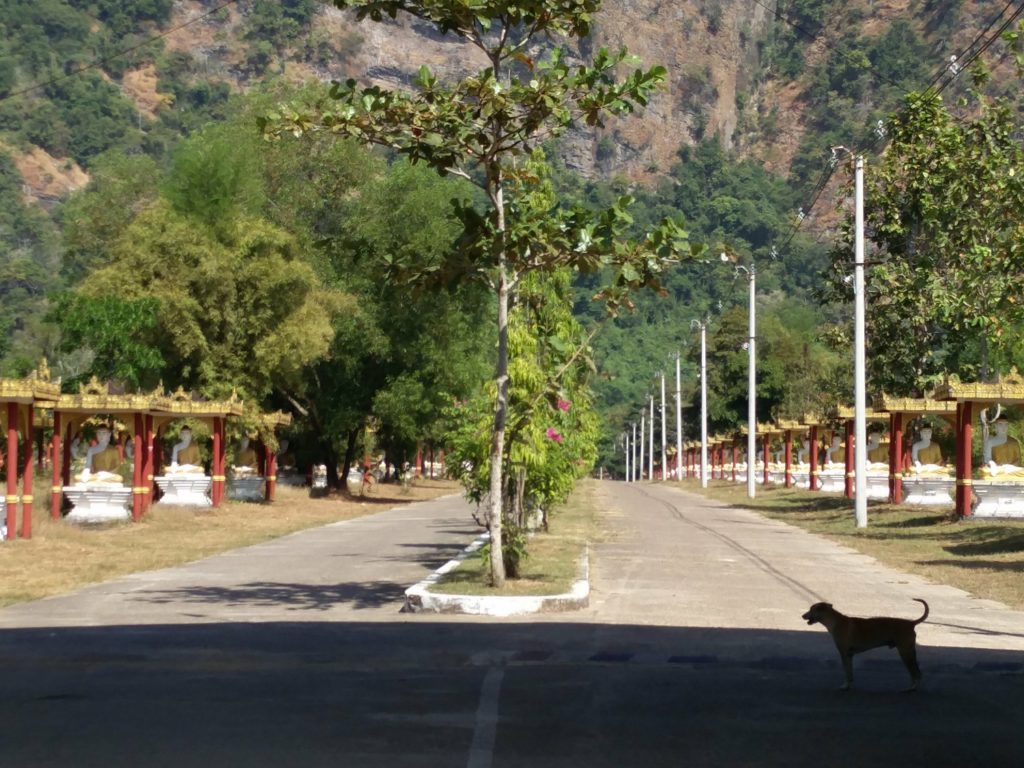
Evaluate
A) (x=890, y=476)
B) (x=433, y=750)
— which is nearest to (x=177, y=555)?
(x=433, y=750)

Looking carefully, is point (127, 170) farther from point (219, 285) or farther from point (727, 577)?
point (727, 577)

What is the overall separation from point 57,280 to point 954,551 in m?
102

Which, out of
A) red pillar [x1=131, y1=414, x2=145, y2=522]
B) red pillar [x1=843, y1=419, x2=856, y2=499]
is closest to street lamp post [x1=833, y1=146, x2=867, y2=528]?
red pillar [x1=843, y1=419, x2=856, y2=499]

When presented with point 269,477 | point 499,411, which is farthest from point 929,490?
point 499,411

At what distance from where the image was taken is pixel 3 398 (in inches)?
1030

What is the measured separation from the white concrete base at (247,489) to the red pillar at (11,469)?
19872 millimetres

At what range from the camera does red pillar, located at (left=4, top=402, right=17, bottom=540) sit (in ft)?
87.1

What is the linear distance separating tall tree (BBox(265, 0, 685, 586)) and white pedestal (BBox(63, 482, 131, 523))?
1888 cm

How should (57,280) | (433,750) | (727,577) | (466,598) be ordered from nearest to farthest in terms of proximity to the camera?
(433,750)
(466,598)
(727,577)
(57,280)

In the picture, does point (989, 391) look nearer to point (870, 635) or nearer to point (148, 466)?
point (148, 466)

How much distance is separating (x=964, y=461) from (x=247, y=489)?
23002 millimetres

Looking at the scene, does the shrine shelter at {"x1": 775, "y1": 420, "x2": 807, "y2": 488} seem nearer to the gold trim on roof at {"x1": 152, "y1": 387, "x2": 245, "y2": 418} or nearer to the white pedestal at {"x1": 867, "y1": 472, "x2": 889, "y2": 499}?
the white pedestal at {"x1": 867, "y1": 472, "x2": 889, "y2": 499}

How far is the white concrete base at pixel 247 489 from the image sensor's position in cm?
4809

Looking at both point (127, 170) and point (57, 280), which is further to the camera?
point (57, 280)
